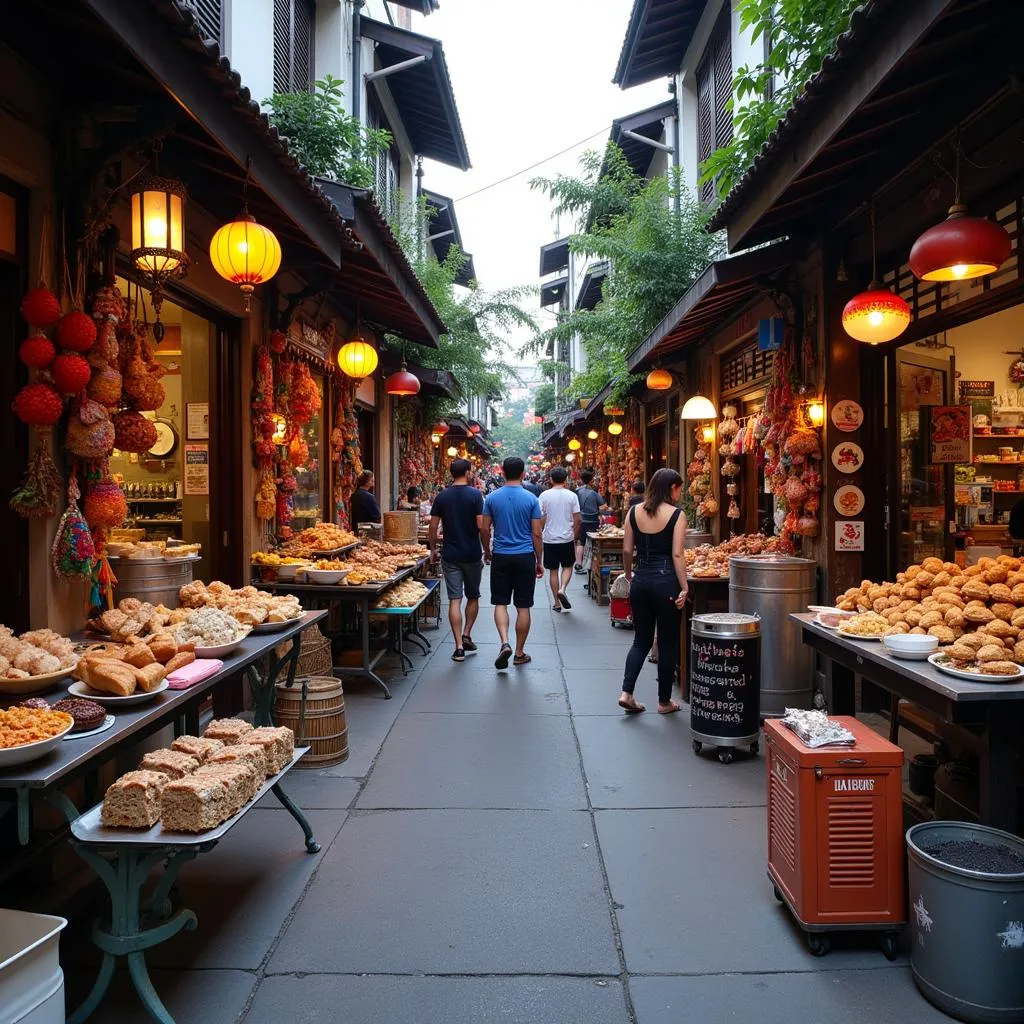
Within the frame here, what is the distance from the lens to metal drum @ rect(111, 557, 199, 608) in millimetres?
4852

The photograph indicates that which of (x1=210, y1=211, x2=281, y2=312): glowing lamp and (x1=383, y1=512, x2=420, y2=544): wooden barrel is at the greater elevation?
(x1=210, y1=211, x2=281, y2=312): glowing lamp

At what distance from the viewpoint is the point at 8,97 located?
3844mm

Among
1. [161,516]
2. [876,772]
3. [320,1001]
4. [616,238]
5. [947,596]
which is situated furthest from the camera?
[616,238]

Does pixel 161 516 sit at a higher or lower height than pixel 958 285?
lower

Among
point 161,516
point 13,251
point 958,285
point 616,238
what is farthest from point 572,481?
point 13,251

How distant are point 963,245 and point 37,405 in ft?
15.4

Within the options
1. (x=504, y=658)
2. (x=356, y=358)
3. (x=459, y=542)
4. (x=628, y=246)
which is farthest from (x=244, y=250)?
(x=628, y=246)

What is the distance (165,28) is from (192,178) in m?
2.13

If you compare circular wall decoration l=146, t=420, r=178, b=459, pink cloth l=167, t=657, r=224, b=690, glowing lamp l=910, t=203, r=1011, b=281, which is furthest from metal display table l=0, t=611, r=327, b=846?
circular wall decoration l=146, t=420, r=178, b=459

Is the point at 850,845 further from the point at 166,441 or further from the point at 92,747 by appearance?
the point at 166,441

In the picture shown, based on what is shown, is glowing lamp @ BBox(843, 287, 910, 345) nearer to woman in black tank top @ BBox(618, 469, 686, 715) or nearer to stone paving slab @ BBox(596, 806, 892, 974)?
woman in black tank top @ BBox(618, 469, 686, 715)

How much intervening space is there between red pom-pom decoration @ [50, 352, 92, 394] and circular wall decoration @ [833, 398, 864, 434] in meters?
5.88

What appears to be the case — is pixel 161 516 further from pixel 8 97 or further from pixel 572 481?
pixel 572 481

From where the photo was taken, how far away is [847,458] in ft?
23.3
